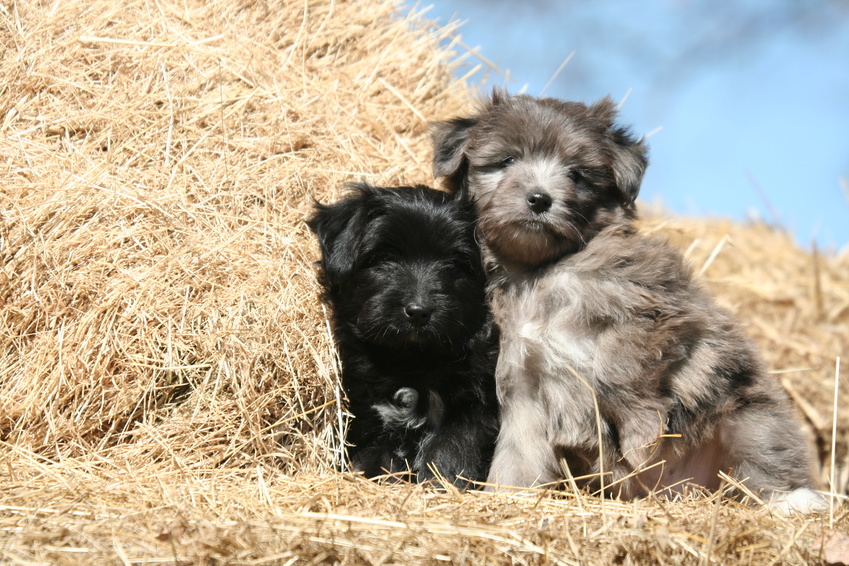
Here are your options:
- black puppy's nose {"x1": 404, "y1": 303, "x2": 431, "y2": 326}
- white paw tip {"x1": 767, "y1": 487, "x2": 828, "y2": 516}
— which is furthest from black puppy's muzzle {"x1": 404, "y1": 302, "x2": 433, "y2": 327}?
white paw tip {"x1": 767, "y1": 487, "x2": 828, "y2": 516}

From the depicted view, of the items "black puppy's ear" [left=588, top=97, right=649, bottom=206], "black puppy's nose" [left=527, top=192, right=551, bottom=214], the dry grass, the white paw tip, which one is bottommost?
the dry grass

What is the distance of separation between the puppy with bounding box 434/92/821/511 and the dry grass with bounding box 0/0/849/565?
19.0 inches

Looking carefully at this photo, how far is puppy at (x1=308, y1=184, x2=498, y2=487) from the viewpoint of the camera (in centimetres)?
417

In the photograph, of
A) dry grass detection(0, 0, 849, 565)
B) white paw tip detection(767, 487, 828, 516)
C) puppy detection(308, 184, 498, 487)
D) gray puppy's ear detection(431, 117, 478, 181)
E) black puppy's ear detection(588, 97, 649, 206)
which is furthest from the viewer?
gray puppy's ear detection(431, 117, 478, 181)

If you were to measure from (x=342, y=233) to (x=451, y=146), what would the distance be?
3.02ft

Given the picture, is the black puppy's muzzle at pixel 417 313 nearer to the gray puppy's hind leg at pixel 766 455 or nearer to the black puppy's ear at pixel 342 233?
the black puppy's ear at pixel 342 233

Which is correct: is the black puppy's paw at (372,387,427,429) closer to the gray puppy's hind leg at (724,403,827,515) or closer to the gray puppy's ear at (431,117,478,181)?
the gray puppy's ear at (431,117,478,181)

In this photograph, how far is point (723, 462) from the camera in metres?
4.35

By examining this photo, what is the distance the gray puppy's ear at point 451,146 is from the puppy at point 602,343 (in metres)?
0.12

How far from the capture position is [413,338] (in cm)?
410

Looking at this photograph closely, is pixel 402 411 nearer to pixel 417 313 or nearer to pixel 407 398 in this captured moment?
pixel 407 398

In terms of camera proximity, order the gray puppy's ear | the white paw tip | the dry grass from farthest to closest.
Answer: the gray puppy's ear < the white paw tip < the dry grass

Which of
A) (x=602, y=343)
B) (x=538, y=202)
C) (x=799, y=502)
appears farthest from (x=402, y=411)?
(x=799, y=502)

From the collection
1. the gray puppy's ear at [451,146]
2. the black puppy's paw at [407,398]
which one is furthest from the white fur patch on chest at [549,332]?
the gray puppy's ear at [451,146]
